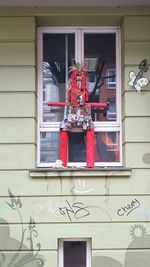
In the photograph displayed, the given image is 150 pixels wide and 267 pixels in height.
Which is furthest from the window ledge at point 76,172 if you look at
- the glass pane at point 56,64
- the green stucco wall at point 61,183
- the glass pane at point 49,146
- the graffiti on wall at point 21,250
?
the glass pane at point 56,64

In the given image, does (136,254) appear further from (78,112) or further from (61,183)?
(78,112)

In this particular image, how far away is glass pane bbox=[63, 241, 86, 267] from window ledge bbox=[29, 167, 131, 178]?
2.72 ft

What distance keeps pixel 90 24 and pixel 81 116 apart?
3.90 feet

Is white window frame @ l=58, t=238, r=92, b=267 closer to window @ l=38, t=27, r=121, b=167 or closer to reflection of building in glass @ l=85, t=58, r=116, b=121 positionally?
window @ l=38, t=27, r=121, b=167

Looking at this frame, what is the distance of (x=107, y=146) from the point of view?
21.1 feet

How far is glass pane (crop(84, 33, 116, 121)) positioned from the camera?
258 inches

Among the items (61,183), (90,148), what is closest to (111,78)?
(90,148)

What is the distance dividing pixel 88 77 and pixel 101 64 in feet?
0.77

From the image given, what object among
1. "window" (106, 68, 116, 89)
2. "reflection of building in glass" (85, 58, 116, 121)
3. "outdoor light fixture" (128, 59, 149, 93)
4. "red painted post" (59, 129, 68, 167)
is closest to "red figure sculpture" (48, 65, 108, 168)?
"red painted post" (59, 129, 68, 167)

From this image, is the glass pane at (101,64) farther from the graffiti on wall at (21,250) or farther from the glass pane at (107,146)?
the graffiti on wall at (21,250)

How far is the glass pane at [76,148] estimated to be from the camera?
253 inches

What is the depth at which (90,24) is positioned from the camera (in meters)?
6.53

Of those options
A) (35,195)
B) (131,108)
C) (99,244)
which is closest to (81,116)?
(131,108)

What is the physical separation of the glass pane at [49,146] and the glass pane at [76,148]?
17cm
